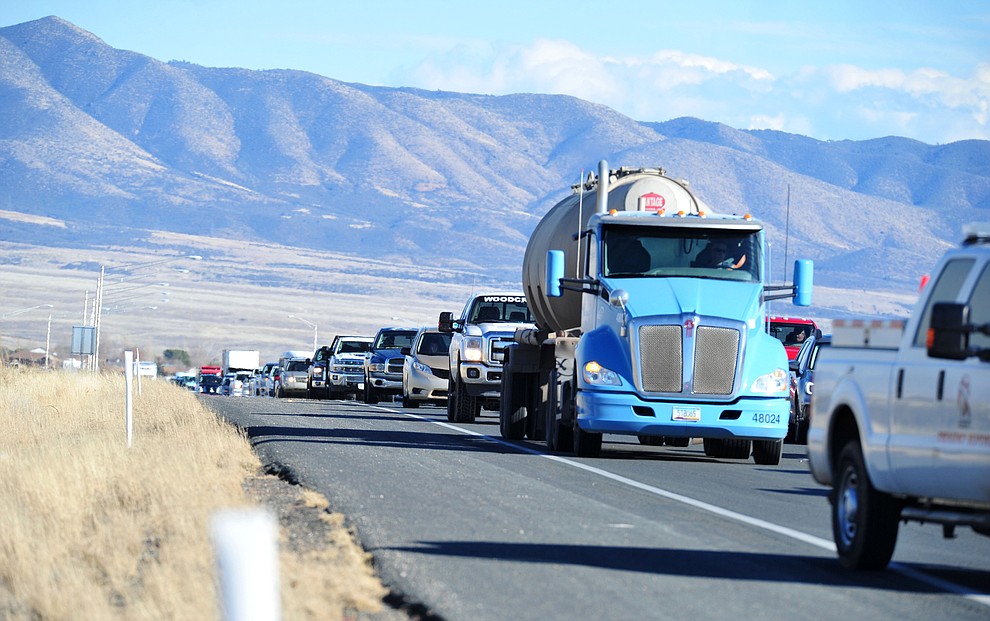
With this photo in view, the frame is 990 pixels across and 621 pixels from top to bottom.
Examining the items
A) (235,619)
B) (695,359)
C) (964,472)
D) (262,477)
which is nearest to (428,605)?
(964,472)

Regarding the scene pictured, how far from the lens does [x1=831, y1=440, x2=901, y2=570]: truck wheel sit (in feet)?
36.2

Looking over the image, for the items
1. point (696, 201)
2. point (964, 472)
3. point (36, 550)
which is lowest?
point (36, 550)

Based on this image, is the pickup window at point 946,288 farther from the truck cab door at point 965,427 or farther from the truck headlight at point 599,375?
the truck headlight at point 599,375

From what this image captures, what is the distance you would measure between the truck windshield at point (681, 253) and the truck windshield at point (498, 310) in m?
10.7

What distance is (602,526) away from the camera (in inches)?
544

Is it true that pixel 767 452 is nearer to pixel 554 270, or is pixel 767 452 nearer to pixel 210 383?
pixel 554 270

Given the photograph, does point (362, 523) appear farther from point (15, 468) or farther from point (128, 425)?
point (128, 425)

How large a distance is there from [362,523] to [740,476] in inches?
276

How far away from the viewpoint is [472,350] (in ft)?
104

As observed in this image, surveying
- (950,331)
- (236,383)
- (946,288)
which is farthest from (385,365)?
(236,383)

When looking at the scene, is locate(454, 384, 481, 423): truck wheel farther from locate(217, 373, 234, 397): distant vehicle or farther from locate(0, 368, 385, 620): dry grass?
locate(217, 373, 234, 397): distant vehicle

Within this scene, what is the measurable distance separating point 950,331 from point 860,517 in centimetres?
177

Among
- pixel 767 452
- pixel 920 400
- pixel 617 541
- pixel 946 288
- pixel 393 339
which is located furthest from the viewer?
pixel 393 339

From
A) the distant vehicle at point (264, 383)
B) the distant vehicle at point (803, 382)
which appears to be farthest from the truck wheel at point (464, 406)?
the distant vehicle at point (264, 383)
